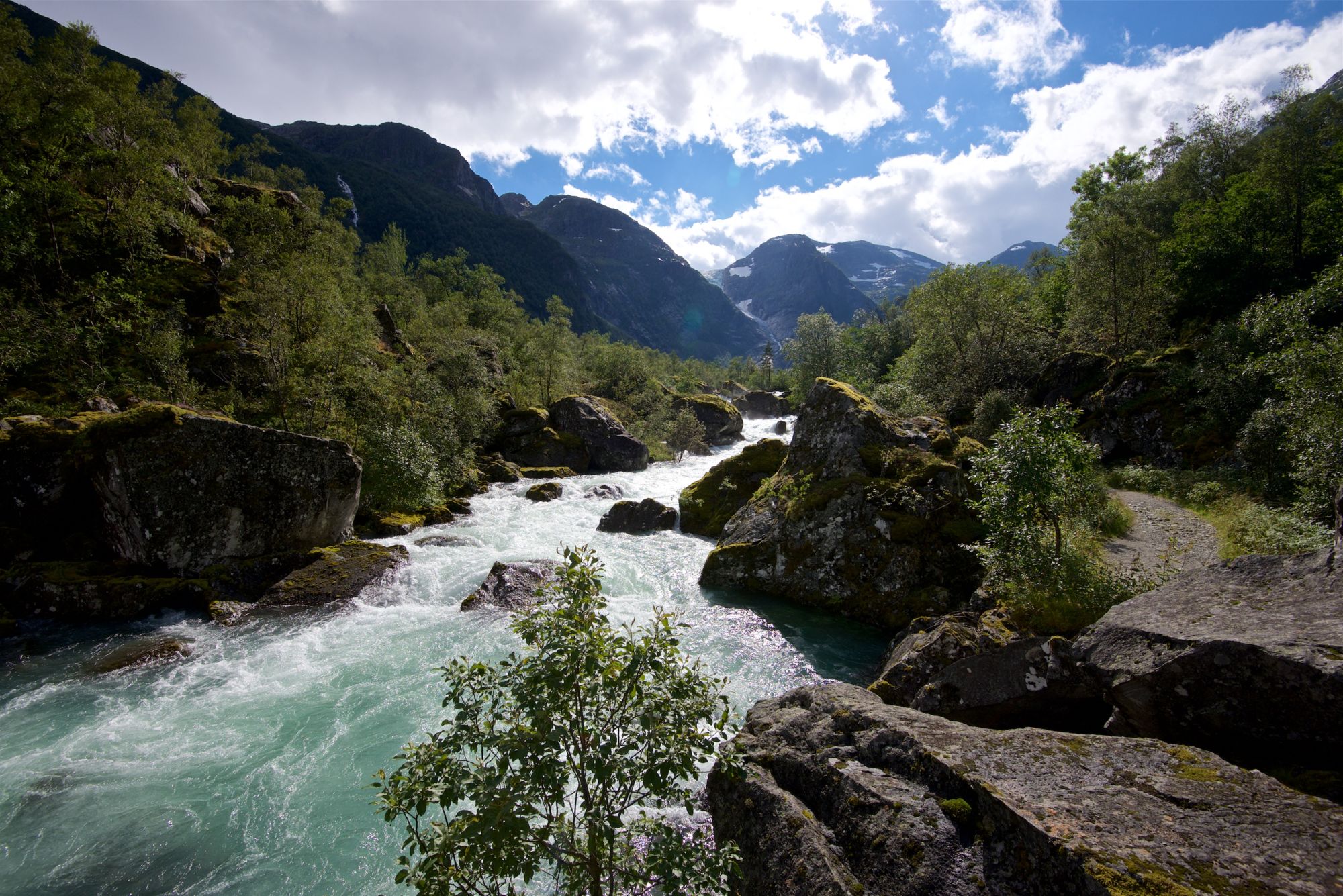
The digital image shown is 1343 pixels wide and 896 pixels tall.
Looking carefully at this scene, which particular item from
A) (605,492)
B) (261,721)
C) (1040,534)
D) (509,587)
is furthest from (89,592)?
(1040,534)

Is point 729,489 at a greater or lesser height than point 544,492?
greater

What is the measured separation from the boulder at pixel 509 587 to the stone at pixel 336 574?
3.81 meters

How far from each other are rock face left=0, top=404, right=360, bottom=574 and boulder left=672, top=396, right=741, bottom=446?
141 ft

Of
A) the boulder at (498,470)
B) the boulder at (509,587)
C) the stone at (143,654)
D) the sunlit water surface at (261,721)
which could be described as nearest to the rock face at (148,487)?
the sunlit water surface at (261,721)

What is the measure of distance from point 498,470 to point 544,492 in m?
6.00

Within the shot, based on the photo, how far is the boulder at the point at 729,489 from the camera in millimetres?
22766

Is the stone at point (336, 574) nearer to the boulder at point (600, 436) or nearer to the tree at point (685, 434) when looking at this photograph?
the boulder at point (600, 436)

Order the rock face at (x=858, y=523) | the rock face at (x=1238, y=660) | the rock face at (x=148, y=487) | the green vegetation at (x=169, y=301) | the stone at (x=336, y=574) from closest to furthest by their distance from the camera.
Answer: the rock face at (x=1238, y=660), the rock face at (x=858, y=523), the rock face at (x=148, y=487), the stone at (x=336, y=574), the green vegetation at (x=169, y=301)

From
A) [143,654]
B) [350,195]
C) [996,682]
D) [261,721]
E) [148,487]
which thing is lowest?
[261,721]

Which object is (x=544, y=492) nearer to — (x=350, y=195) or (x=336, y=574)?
(x=336, y=574)

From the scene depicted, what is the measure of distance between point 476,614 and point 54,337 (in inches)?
809

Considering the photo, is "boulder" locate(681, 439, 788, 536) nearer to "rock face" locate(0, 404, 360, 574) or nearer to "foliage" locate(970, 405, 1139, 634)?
"foliage" locate(970, 405, 1139, 634)

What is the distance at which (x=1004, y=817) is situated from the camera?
4.61 metres

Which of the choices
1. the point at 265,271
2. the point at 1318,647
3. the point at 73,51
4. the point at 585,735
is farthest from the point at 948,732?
the point at 73,51
